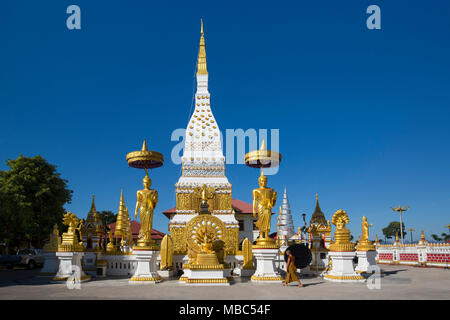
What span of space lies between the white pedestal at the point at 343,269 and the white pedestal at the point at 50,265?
12630mm

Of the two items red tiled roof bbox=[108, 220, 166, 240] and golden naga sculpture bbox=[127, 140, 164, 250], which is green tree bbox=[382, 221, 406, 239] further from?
golden naga sculpture bbox=[127, 140, 164, 250]

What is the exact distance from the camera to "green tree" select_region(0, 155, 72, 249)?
24625 mm

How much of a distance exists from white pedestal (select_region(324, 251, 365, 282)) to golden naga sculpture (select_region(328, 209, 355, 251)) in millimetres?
202

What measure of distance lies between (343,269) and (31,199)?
994 inches

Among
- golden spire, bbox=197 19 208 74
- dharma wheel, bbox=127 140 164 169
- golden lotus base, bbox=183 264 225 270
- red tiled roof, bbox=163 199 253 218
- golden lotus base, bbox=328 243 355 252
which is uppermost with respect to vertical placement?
golden spire, bbox=197 19 208 74

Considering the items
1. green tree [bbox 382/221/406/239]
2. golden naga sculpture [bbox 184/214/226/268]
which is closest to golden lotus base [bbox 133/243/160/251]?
golden naga sculpture [bbox 184/214/226/268]

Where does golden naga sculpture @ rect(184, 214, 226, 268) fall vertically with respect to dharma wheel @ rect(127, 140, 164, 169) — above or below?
below

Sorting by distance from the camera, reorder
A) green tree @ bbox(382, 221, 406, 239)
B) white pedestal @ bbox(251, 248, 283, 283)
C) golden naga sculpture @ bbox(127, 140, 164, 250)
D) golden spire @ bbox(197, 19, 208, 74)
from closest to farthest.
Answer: white pedestal @ bbox(251, 248, 283, 283), golden naga sculpture @ bbox(127, 140, 164, 250), golden spire @ bbox(197, 19, 208, 74), green tree @ bbox(382, 221, 406, 239)

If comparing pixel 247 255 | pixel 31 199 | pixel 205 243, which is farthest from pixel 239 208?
pixel 205 243

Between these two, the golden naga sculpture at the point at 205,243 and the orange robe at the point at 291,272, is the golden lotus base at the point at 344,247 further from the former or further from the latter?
the golden naga sculpture at the point at 205,243

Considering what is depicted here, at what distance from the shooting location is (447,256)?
22.2m

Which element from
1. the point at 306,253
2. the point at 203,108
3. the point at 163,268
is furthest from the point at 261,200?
the point at 203,108
